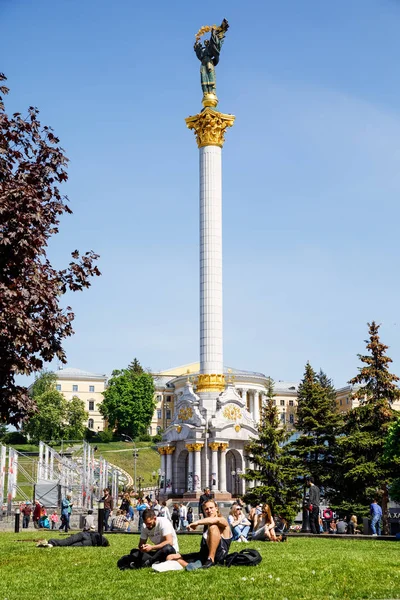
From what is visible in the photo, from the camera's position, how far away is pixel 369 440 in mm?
43188

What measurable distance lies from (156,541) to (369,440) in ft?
102

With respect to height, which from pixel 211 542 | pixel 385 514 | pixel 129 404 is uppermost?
pixel 129 404

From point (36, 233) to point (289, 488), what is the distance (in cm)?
3359

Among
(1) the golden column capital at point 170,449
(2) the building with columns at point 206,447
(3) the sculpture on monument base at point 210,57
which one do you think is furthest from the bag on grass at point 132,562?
(3) the sculpture on monument base at point 210,57

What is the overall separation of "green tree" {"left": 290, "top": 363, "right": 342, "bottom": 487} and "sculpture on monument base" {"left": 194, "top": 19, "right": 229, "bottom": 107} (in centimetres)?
2603

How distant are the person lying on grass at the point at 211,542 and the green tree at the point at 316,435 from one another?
32.9 m

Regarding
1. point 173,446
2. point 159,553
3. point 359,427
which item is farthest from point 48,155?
point 173,446

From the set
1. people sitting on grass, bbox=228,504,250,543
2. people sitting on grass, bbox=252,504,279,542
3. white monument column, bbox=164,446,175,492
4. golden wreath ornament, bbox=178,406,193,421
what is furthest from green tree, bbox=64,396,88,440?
people sitting on grass, bbox=252,504,279,542

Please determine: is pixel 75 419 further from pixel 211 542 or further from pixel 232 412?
pixel 211 542

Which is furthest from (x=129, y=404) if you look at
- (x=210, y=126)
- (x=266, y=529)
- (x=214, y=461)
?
(x=266, y=529)

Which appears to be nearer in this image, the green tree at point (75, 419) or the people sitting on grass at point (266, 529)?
the people sitting on grass at point (266, 529)

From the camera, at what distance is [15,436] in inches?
4695

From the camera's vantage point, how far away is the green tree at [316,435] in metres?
46.5

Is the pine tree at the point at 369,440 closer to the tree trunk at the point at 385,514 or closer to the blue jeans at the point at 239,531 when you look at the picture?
the tree trunk at the point at 385,514
